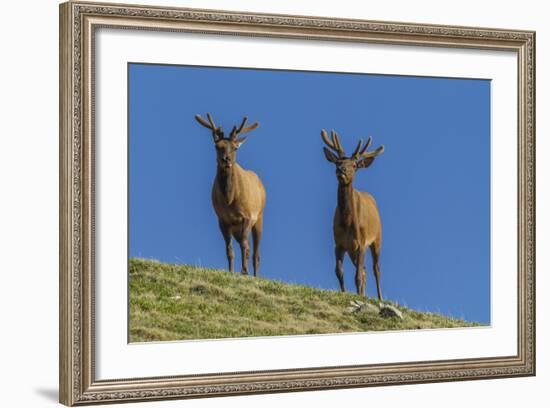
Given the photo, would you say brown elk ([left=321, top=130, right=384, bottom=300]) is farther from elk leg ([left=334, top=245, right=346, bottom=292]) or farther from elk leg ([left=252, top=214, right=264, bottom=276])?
elk leg ([left=252, top=214, right=264, bottom=276])

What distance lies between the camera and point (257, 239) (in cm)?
823

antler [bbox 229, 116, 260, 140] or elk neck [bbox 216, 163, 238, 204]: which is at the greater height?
antler [bbox 229, 116, 260, 140]

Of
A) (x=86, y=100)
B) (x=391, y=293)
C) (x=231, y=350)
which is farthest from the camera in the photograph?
(x=391, y=293)

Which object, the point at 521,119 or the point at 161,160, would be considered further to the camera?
the point at 521,119

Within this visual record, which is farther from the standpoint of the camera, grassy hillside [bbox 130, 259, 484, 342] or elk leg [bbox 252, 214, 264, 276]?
elk leg [bbox 252, 214, 264, 276]

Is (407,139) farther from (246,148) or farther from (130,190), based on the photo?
(130,190)

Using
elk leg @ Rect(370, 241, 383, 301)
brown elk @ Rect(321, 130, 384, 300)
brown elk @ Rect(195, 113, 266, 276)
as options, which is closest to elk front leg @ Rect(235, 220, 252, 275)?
brown elk @ Rect(195, 113, 266, 276)

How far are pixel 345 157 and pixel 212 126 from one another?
0.93 m

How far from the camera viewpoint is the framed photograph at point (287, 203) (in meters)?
7.58

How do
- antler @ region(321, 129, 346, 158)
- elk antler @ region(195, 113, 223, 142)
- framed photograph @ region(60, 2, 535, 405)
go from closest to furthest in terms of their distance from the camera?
framed photograph @ region(60, 2, 535, 405) → elk antler @ region(195, 113, 223, 142) → antler @ region(321, 129, 346, 158)

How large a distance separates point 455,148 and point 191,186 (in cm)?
191

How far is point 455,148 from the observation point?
878cm

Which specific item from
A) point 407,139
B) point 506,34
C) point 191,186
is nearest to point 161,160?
point 191,186

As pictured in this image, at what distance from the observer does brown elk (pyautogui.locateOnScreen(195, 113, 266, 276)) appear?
8.09 metres
